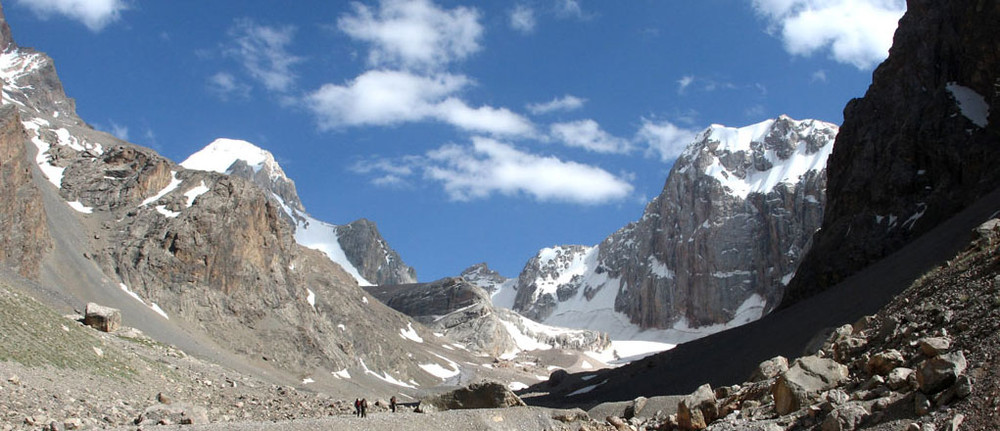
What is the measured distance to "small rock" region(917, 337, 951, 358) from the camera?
16219 millimetres

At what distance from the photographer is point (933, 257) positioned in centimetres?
4162

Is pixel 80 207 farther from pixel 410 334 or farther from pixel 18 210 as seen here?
pixel 410 334

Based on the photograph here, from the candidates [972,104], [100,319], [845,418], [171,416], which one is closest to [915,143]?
[972,104]

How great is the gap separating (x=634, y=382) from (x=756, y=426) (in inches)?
1780

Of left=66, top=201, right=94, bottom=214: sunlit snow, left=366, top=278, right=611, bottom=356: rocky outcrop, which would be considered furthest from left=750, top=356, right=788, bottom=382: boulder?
left=366, top=278, right=611, bottom=356: rocky outcrop

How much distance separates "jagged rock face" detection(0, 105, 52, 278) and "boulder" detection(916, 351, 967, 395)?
199ft

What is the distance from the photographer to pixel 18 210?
60812 mm

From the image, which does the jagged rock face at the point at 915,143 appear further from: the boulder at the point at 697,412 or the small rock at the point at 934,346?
the small rock at the point at 934,346

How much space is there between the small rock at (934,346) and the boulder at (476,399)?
1908cm

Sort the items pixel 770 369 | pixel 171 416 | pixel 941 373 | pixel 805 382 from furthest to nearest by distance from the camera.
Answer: pixel 171 416 → pixel 770 369 → pixel 805 382 → pixel 941 373

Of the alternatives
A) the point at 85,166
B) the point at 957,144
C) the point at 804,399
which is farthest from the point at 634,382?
the point at 85,166

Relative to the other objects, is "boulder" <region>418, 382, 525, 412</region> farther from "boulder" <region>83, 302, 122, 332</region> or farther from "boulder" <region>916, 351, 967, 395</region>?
"boulder" <region>83, 302, 122, 332</region>

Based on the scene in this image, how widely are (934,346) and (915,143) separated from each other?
61551mm

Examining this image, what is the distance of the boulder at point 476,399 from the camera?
107ft
